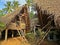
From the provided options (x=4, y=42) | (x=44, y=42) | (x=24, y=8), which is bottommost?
(x=4, y=42)

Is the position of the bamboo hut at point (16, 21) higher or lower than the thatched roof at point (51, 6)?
lower

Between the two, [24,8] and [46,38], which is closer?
[46,38]

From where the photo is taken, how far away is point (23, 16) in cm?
2302

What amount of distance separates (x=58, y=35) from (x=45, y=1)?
337 cm

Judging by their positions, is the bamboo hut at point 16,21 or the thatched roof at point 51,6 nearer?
the thatched roof at point 51,6

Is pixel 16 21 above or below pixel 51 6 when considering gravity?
below

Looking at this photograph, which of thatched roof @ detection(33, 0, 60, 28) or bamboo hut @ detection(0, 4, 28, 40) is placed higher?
thatched roof @ detection(33, 0, 60, 28)

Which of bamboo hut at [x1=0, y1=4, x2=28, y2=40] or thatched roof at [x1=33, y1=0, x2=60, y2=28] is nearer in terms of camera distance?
thatched roof at [x1=33, y1=0, x2=60, y2=28]

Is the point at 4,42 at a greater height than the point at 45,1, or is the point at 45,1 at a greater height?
the point at 45,1

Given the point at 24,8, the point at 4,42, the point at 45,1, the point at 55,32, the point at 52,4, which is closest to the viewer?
the point at 52,4

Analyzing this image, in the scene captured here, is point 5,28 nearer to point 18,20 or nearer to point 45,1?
point 18,20

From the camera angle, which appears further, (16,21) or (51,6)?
(16,21)

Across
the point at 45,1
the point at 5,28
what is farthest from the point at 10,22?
the point at 45,1

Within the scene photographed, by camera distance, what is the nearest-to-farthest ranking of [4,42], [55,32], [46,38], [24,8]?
1. [55,32]
2. [46,38]
3. [4,42]
4. [24,8]
